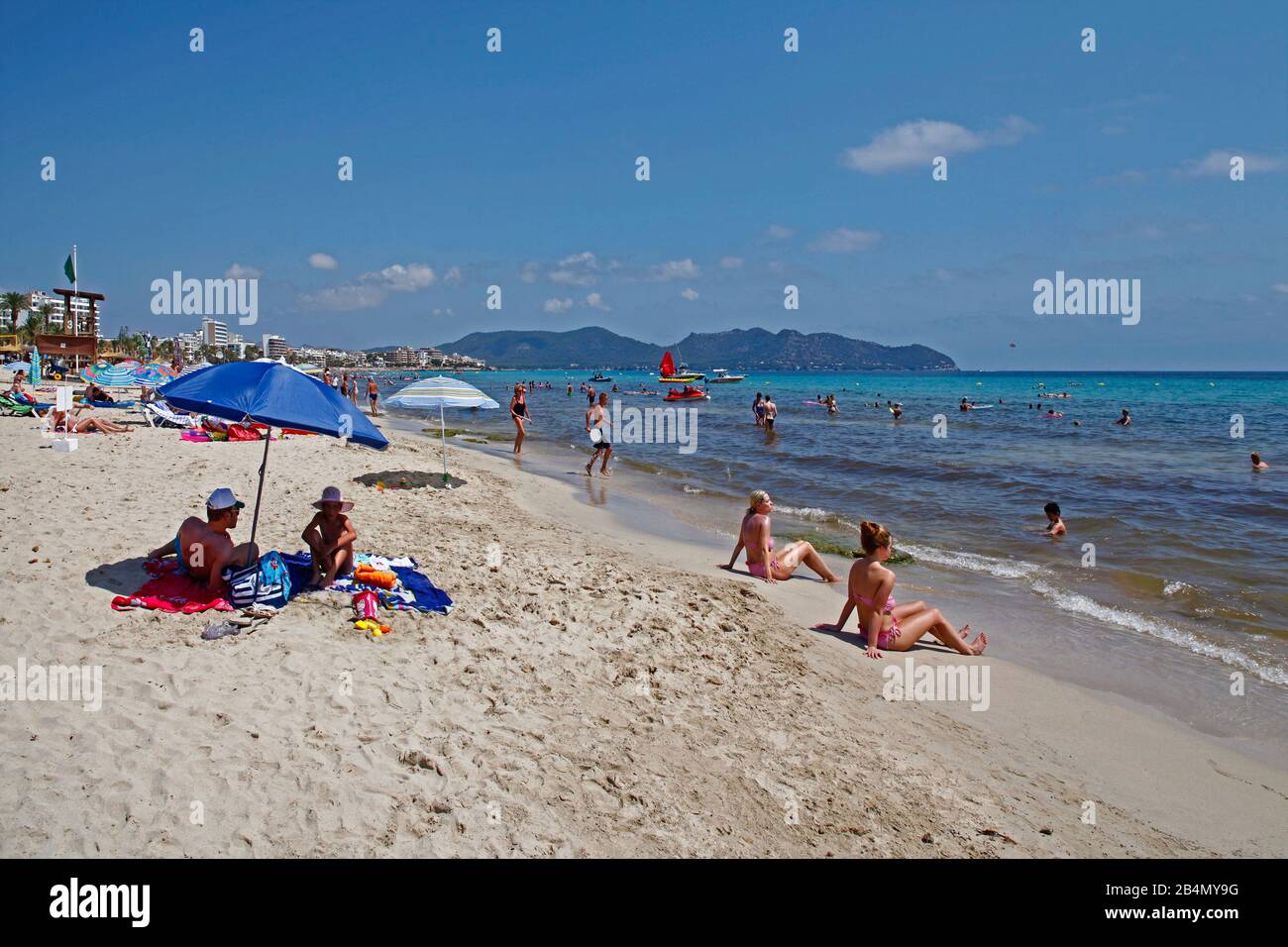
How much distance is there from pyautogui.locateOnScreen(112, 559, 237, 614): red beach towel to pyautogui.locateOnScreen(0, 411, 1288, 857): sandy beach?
116 mm

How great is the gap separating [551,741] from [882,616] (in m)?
3.74

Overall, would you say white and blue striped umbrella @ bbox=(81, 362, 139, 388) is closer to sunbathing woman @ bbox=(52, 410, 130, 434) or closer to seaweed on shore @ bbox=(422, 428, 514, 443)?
sunbathing woman @ bbox=(52, 410, 130, 434)

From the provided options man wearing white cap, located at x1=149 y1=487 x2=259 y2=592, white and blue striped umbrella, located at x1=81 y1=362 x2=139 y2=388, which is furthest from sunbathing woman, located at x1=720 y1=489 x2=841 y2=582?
white and blue striped umbrella, located at x1=81 y1=362 x2=139 y2=388

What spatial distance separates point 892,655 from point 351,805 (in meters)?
4.96

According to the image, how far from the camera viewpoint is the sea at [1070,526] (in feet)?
23.3

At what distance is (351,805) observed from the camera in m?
3.62

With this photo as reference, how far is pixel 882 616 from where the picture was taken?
6965 millimetres

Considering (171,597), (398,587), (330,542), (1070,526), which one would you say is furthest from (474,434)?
(171,597)

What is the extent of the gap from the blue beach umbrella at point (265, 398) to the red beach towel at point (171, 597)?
2.48 ft

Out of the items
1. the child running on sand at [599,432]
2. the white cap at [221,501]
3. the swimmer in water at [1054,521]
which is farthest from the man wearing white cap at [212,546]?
the swimmer in water at [1054,521]

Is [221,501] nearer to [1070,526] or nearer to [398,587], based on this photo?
[398,587]

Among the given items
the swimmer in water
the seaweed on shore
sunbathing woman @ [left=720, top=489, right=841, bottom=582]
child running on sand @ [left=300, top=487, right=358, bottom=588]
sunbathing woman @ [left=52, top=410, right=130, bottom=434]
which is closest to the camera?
child running on sand @ [left=300, top=487, right=358, bottom=588]

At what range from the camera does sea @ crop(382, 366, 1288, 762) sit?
7113 millimetres
